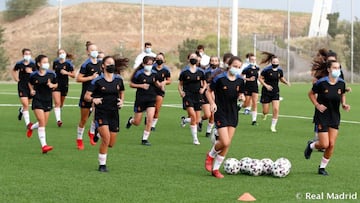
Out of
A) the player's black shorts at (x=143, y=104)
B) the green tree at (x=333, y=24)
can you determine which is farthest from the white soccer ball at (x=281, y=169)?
the green tree at (x=333, y=24)

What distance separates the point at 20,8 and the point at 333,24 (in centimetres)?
4161

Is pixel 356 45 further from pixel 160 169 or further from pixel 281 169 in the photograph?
pixel 281 169

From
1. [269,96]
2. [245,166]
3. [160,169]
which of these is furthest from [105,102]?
[269,96]

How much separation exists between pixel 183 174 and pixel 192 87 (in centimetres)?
529

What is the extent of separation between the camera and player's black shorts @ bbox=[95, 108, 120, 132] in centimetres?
1253

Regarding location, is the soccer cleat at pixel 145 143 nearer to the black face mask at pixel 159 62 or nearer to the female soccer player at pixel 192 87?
the female soccer player at pixel 192 87

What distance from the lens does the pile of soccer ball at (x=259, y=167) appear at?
1187cm

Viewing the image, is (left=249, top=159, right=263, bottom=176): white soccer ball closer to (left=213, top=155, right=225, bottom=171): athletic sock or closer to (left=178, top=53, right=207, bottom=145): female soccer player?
(left=213, top=155, right=225, bottom=171): athletic sock

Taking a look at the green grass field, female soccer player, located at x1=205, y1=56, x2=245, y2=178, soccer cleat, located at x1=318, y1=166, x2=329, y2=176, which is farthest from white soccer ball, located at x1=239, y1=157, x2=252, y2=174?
soccer cleat, located at x1=318, y1=166, x2=329, y2=176

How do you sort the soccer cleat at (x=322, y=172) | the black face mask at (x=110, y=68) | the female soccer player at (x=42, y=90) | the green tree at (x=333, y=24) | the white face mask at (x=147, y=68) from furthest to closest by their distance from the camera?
the green tree at (x=333, y=24) → the white face mask at (x=147, y=68) → the female soccer player at (x=42, y=90) → the black face mask at (x=110, y=68) → the soccer cleat at (x=322, y=172)

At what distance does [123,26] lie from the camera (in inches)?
3851

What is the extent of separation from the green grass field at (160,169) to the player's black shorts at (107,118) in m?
0.74

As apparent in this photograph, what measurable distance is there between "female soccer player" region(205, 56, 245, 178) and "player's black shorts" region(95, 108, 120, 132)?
5.44ft

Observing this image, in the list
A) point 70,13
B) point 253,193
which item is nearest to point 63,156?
point 253,193
